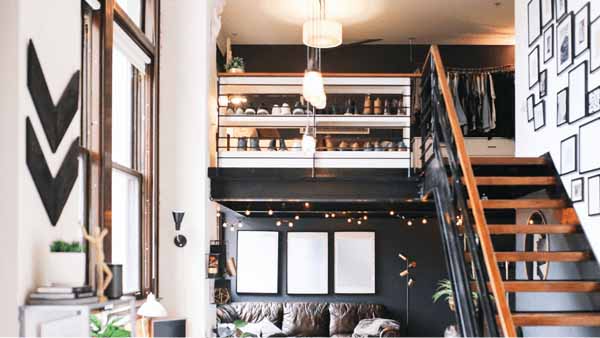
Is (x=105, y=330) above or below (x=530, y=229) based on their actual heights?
below

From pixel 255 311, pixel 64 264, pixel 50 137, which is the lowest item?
pixel 255 311

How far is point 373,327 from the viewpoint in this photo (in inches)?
422

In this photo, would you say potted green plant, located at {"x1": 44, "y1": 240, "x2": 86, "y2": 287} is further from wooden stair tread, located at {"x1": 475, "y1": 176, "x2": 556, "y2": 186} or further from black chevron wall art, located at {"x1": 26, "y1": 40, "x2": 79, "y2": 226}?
wooden stair tread, located at {"x1": 475, "y1": 176, "x2": 556, "y2": 186}

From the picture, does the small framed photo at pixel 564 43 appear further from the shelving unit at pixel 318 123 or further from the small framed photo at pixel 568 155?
the shelving unit at pixel 318 123

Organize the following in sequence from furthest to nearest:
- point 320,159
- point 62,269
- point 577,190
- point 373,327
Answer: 1. point 373,327
2. point 320,159
3. point 577,190
4. point 62,269

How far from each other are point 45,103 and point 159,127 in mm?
3061

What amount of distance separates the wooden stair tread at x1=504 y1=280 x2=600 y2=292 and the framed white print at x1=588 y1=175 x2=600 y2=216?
20.7 inches

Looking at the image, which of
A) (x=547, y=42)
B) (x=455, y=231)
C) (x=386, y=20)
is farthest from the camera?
(x=386, y=20)

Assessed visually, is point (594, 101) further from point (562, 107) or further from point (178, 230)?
point (178, 230)

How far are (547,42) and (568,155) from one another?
1157 millimetres

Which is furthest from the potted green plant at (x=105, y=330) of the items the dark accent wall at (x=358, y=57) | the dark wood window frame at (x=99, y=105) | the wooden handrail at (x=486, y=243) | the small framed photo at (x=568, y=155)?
the dark accent wall at (x=358, y=57)

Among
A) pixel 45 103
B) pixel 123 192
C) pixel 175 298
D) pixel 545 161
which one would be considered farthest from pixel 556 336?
pixel 45 103

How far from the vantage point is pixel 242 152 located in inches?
301

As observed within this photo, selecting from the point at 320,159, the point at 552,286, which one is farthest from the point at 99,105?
the point at 552,286
